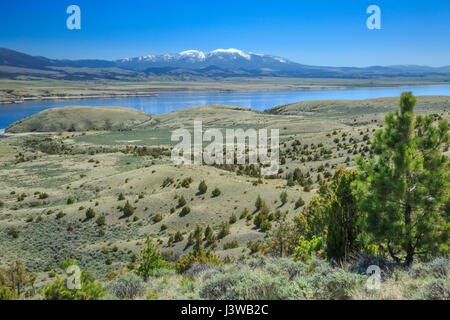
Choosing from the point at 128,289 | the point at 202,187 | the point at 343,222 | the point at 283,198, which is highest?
the point at 343,222

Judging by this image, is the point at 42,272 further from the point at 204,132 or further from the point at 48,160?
the point at 204,132

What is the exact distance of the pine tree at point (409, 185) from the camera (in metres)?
7.66

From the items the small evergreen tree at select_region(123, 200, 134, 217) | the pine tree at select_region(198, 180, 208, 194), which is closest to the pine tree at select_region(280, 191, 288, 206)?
the pine tree at select_region(198, 180, 208, 194)

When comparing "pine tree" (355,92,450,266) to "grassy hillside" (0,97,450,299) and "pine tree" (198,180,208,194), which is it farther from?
"pine tree" (198,180,208,194)

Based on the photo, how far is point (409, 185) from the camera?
26.2ft

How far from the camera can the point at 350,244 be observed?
9.47 m

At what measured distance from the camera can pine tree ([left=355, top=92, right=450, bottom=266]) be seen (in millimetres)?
7660

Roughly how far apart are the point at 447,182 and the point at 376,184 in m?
1.64

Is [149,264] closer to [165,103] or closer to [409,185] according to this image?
[409,185]

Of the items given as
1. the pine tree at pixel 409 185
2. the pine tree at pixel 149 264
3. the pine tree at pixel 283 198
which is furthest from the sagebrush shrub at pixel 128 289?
the pine tree at pixel 283 198

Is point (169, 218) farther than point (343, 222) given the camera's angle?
Yes

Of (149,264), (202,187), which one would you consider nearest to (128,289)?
(149,264)
